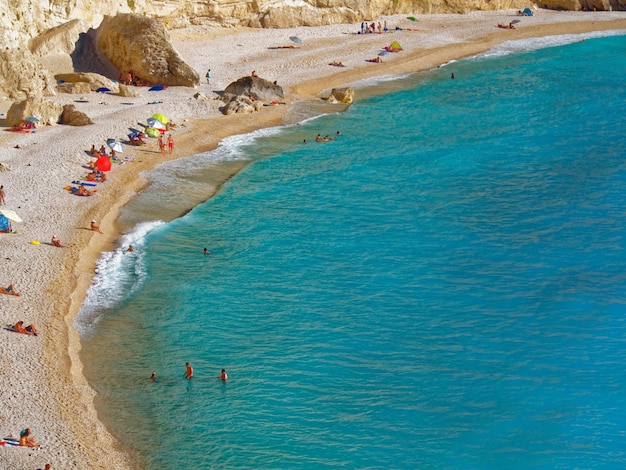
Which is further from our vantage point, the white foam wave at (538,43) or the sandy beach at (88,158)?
the white foam wave at (538,43)

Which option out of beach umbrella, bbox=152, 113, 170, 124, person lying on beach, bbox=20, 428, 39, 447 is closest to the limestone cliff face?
beach umbrella, bbox=152, 113, 170, 124

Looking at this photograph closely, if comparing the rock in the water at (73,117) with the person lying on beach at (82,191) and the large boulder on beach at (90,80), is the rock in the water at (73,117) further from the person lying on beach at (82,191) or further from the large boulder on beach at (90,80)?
the person lying on beach at (82,191)

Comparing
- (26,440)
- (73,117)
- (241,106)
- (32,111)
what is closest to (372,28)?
(241,106)

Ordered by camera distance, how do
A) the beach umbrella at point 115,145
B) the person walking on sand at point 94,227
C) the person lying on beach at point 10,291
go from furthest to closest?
the beach umbrella at point 115,145, the person walking on sand at point 94,227, the person lying on beach at point 10,291

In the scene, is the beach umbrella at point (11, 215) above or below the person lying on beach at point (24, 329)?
above

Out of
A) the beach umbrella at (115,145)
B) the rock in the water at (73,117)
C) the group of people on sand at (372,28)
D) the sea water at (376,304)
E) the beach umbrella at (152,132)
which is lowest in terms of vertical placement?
the sea water at (376,304)

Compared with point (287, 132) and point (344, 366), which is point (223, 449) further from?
point (287, 132)

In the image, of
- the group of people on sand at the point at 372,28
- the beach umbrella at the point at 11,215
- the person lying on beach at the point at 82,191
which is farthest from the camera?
the group of people on sand at the point at 372,28

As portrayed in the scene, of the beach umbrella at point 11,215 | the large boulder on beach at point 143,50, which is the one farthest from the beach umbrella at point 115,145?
the large boulder on beach at point 143,50
